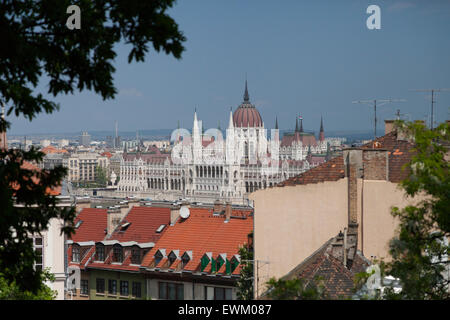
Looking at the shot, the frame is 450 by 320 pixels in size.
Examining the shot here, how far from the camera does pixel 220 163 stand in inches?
6284

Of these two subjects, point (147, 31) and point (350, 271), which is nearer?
point (147, 31)

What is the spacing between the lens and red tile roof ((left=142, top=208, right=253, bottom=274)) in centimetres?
2514

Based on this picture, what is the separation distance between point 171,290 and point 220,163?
135 metres

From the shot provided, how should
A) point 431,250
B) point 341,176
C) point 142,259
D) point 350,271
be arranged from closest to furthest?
point 431,250 → point 350,271 → point 341,176 → point 142,259

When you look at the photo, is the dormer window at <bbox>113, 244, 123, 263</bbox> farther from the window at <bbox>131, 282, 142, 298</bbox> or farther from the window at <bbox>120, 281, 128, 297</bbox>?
the window at <bbox>131, 282, 142, 298</bbox>

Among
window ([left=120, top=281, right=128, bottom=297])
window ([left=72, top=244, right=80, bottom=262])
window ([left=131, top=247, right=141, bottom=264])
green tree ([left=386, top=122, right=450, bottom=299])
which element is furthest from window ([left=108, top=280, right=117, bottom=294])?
green tree ([left=386, top=122, right=450, bottom=299])

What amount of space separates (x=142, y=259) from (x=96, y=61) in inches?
745

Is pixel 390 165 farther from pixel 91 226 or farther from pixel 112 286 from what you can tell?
pixel 91 226

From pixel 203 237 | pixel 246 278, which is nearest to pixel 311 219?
pixel 246 278

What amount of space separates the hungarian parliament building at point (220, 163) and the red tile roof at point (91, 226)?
107 m

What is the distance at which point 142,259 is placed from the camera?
86.4 feet

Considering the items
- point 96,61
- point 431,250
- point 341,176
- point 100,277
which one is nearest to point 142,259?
point 100,277
